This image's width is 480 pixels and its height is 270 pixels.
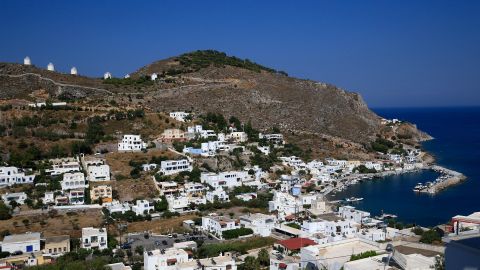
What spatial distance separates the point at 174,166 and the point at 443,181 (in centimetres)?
1955

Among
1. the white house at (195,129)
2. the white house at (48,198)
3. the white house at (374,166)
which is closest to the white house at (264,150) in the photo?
the white house at (195,129)

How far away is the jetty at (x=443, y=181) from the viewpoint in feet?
107

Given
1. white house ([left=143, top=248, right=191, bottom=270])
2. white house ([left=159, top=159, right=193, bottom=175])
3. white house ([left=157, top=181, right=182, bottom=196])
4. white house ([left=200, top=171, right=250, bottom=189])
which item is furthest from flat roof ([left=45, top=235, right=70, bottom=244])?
white house ([left=200, top=171, right=250, bottom=189])

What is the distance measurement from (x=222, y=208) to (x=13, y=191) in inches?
416

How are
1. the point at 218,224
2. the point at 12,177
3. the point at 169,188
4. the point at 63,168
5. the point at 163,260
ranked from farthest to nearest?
the point at 63,168 < the point at 169,188 < the point at 12,177 < the point at 218,224 < the point at 163,260

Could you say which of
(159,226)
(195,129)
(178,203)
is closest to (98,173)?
(178,203)

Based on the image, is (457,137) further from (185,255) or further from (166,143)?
(185,255)

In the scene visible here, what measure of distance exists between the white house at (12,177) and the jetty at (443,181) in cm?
2426

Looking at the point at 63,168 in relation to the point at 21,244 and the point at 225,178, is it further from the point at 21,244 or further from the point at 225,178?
the point at 21,244

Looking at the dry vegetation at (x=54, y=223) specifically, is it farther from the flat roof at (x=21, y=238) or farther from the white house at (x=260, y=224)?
the white house at (x=260, y=224)

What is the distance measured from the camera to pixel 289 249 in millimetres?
17344

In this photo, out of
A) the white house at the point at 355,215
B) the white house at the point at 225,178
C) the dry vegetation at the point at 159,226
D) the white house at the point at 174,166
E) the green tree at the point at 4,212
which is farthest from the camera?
the white house at the point at 174,166

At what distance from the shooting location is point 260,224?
2103 cm

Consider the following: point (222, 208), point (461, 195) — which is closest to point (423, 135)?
point (461, 195)
